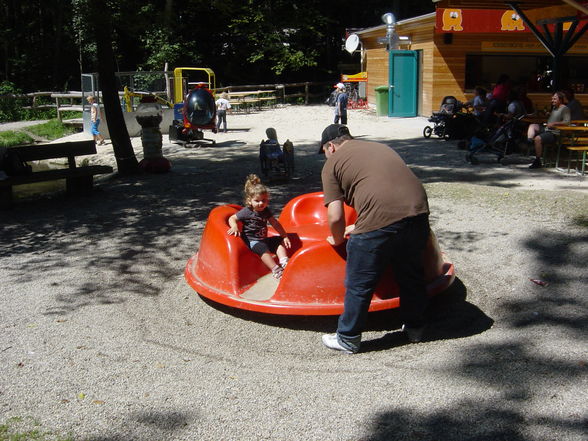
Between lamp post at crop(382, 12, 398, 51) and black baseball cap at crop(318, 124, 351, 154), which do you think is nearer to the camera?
black baseball cap at crop(318, 124, 351, 154)

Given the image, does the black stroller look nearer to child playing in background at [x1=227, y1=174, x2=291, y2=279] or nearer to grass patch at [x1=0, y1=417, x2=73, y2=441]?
child playing in background at [x1=227, y1=174, x2=291, y2=279]

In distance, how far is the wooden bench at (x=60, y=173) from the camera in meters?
9.96

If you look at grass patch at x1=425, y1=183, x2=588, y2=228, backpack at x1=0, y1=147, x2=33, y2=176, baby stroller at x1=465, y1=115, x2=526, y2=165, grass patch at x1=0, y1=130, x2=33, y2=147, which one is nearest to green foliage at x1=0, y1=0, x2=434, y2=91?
grass patch at x1=0, y1=130, x2=33, y2=147

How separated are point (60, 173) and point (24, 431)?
23.9 ft

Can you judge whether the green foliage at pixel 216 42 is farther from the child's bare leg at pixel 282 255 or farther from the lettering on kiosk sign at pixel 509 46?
the child's bare leg at pixel 282 255

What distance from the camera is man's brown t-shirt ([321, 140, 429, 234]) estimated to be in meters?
4.50

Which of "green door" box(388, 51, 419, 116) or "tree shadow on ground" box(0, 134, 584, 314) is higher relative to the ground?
"green door" box(388, 51, 419, 116)

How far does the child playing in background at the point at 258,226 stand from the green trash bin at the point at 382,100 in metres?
18.0

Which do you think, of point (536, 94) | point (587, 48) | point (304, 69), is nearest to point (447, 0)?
point (536, 94)

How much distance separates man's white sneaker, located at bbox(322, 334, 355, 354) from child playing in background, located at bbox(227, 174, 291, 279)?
91cm

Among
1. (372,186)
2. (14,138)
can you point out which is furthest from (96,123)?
(372,186)

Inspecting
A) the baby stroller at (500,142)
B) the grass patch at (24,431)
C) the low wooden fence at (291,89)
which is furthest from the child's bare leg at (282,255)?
the low wooden fence at (291,89)

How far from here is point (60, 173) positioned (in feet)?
34.6

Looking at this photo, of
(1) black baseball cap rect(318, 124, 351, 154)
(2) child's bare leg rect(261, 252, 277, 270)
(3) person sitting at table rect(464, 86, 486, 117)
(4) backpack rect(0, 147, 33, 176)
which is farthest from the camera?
(3) person sitting at table rect(464, 86, 486, 117)
